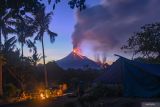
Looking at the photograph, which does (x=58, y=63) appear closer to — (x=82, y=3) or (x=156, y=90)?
(x=156, y=90)

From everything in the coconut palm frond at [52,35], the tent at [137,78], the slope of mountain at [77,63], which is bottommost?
the tent at [137,78]

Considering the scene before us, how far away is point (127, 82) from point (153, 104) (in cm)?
2062

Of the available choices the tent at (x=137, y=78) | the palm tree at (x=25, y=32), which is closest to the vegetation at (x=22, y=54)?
Result: the palm tree at (x=25, y=32)

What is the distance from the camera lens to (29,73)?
1971 inches

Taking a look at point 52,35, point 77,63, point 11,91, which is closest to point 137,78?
point 11,91

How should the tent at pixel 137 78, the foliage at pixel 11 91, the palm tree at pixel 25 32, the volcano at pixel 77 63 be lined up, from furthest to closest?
the volcano at pixel 77 63 < the palm tree at pixel 25 32 < the foliage at pixel 11 91 < the tent at pixel 137 78

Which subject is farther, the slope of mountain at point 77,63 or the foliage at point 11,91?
the slope of mountain at point 77,63

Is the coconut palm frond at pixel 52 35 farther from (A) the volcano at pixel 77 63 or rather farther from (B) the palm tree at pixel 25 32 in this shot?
(A) the volcano at pixel 77 63

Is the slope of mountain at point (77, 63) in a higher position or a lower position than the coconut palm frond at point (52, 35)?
lower

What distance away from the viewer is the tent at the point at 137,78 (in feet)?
88.4

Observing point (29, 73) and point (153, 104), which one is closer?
point (153, 104)

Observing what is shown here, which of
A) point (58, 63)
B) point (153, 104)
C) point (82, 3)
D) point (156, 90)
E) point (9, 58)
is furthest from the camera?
point (58, 63)

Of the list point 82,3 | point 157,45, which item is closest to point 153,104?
point 82,3

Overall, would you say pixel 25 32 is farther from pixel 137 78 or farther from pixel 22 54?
pixel 137 78
